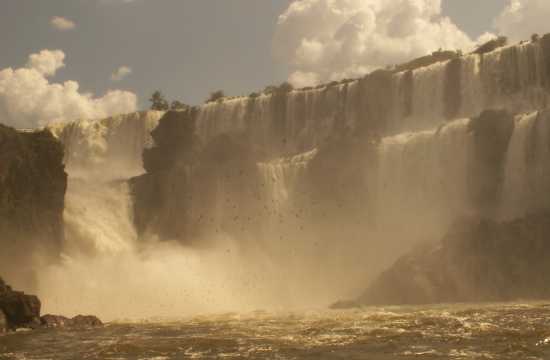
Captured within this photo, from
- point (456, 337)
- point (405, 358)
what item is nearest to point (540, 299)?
point (456, 337)

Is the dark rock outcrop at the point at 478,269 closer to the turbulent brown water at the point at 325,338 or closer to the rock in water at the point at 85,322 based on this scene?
the turbulent brown water at the point at 325,338

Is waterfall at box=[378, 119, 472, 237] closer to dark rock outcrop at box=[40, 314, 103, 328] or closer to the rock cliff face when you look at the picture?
the rock cliff face

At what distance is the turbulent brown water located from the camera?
47.0ft

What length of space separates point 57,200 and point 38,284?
16.1ft

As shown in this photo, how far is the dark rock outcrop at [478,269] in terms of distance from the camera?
91.7ft

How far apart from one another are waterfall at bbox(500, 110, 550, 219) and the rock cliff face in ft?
77.6

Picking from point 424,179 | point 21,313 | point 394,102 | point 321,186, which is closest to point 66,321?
point 21,313

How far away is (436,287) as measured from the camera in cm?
2855

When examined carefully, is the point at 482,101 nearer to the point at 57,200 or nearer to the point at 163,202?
the point at 163,202

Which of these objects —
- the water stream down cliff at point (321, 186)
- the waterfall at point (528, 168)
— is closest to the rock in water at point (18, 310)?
the water stream down cliff at point (321, 186)

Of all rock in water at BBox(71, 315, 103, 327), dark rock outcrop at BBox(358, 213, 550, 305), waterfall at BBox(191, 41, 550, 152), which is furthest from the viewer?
waterfall at BBox(191, 41, 550, 152)

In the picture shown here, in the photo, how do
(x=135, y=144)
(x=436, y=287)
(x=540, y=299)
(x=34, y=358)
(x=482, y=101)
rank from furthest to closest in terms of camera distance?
(x=135, y=144) < (x=482, y=101) < (x=436, y=287) < (x=540, y=299) < (x=34, y=358)

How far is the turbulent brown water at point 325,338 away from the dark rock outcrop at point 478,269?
4408 millimetres

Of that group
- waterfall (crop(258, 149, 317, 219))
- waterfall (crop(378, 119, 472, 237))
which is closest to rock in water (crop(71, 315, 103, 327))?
waterfall (crop(378, 119, 472, 237))
